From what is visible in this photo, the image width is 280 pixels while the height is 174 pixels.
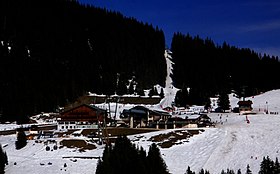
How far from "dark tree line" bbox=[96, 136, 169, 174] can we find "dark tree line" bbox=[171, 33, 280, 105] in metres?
85.0

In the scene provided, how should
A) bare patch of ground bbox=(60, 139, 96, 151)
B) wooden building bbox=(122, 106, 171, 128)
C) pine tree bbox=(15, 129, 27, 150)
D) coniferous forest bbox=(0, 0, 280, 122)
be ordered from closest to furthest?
1. bare patch of ground bbox=(60, 139, 96, 151)
2. pine tree bbox=(15, 129, 27, 150)
3. wooden building bbox=(122, 106, 171, 128)
4. coniferous forest bbox=(0, 0, 280, 122)

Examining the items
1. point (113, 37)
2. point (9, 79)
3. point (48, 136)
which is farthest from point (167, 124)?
point (113, 37)

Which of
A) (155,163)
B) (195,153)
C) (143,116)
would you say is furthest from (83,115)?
(155,163)

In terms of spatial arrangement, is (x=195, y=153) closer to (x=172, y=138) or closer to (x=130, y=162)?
(x=172, y=138)

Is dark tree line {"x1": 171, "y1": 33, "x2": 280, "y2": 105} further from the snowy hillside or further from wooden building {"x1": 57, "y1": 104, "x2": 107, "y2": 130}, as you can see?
the snowy hillside

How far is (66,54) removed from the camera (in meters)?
148

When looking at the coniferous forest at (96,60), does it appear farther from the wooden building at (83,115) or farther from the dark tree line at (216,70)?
the wooden building at (83,115)

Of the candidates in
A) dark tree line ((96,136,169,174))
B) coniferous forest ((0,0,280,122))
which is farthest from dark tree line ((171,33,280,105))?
dark tree line ((96,136,169,174))

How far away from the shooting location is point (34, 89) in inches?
4545

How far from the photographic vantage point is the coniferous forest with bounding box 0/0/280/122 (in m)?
123

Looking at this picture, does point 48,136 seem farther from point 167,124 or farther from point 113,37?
point 113,37

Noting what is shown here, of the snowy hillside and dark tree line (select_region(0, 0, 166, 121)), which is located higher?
dark tree line (select_region(0, 0, 166, 121))

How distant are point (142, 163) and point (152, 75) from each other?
12161cm

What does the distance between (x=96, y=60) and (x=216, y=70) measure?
148 feet
